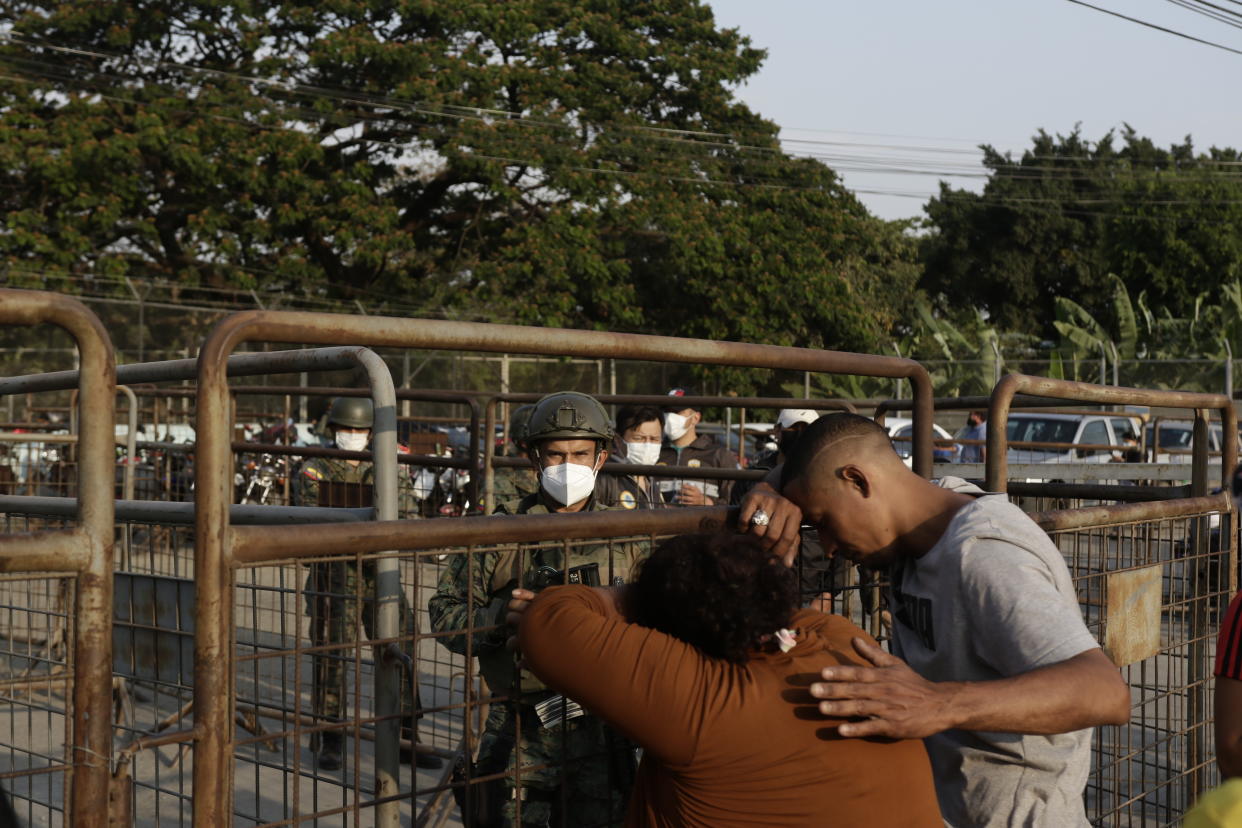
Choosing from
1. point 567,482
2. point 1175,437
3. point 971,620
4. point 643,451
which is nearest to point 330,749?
point 567,482

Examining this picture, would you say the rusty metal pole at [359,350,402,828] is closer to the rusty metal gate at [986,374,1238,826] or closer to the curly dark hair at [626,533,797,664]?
the curly dark hair at [626,533,797,664]

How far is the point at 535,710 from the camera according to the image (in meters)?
2.60

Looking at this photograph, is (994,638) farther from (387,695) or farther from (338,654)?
(338,654)

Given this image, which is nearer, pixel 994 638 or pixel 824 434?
pixel 994 638

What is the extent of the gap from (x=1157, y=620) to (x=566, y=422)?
1785mm

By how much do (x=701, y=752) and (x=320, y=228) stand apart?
1012 inches

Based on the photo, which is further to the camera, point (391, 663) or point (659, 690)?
point (391, 663)

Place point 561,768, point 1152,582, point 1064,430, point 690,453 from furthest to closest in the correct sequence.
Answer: point 1064,430, point 690,453, point 1152,582, point 561,768

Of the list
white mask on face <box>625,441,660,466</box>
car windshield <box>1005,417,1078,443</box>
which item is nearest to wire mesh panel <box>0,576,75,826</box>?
white mask on face <box>625,441,660,466</box>

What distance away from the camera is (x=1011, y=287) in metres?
51.0

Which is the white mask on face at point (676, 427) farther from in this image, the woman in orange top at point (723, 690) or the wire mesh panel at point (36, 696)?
the woman in orange top at point (723, 690)

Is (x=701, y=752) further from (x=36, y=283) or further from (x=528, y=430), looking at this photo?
(x=36, y=283)

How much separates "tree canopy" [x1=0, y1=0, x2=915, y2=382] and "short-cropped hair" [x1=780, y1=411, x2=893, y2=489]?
80.3 feet

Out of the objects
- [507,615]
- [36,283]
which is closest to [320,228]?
[36,283]
